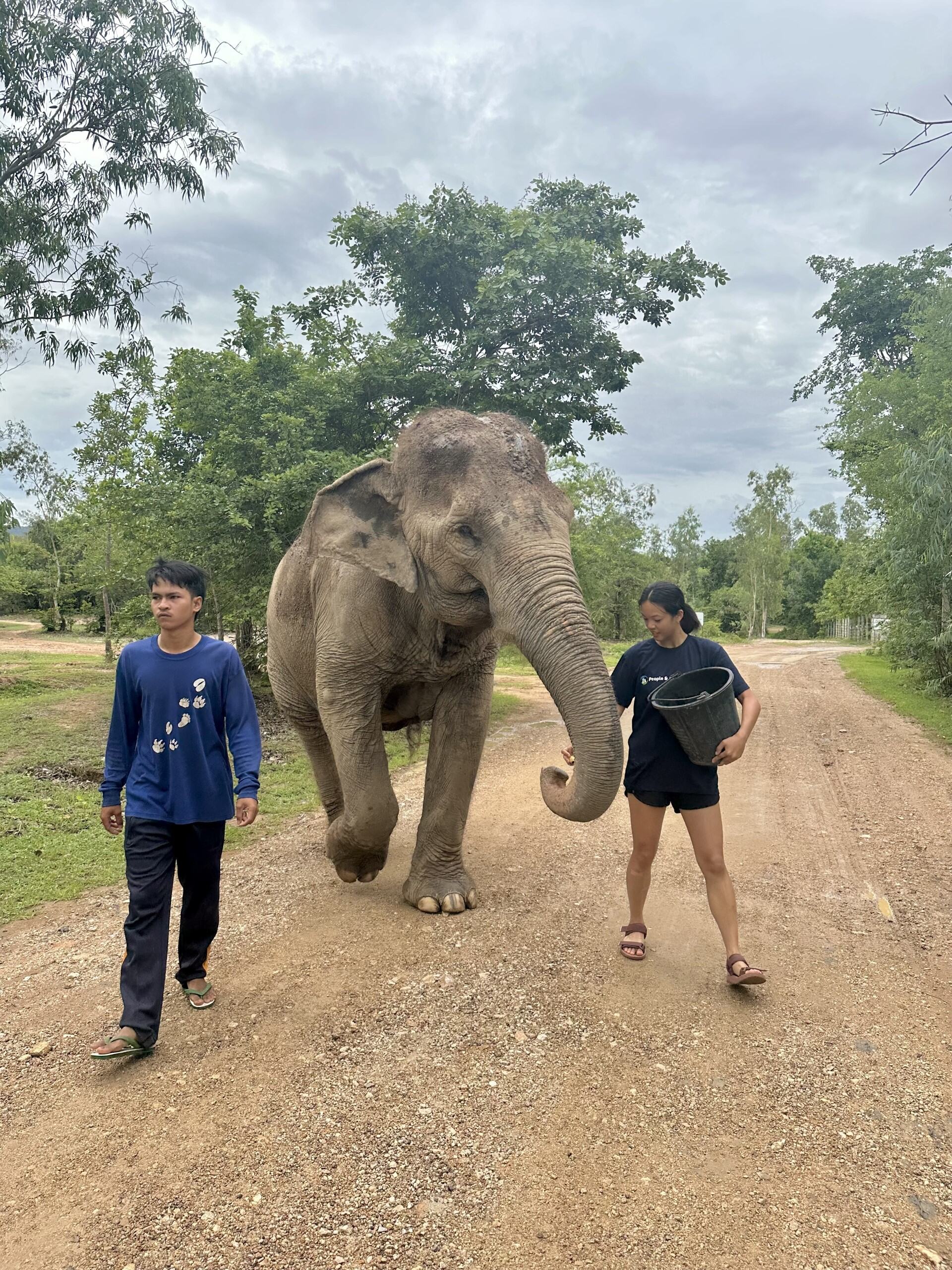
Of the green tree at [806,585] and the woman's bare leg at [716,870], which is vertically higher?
the green tree at [806,585]

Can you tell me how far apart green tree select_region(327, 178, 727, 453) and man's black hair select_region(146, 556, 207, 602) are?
338 inches

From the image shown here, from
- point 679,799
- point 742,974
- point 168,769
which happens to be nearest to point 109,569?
point 168,769

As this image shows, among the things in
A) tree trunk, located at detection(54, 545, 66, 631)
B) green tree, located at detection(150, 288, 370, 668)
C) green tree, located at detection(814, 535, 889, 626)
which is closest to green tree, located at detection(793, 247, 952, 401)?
green tree, located at detection(814, 535, 889, 626)

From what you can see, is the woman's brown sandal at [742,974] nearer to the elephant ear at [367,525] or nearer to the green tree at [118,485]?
the elephant ear at [367,525]

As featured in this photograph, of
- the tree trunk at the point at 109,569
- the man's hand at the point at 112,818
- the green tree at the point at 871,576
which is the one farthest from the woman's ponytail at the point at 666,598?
the tree trunk at the point at 109,569

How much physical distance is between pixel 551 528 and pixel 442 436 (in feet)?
2.67

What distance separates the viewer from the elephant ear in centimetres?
450

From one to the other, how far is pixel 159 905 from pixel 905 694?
18.2m

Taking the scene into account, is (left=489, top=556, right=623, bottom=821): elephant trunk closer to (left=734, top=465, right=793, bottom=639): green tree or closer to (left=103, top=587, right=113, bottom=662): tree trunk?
(left=103, top=587, right=113, bottom=662): tree trunk

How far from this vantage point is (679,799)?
412 cm

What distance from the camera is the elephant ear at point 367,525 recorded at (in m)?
4.50

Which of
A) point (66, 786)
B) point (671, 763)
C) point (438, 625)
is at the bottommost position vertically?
point (66, 786)

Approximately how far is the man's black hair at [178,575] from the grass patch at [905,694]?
11.9 metres

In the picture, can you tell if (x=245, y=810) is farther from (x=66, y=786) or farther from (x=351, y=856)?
(x=66, y=786)
